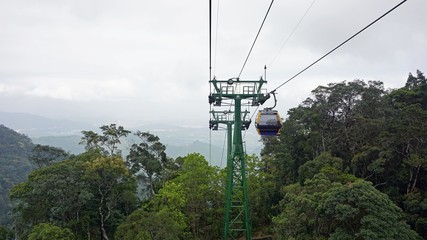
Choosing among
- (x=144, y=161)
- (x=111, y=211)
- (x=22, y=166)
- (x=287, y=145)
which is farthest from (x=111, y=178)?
(x=22, y=166)

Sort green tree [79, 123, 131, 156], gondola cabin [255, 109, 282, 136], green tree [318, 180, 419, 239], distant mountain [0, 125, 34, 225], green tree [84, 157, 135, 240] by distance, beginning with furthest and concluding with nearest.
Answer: distant mountain [0, 125, 34, 225]
green tree [79, 123, 131, 156]
green tree [84, 157, 135, 240]
green tree [318, 180, 419, 239]
gondola cabin [255, 109, 282, 136]

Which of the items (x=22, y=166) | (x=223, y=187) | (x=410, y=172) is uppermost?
(x=410, y=172)

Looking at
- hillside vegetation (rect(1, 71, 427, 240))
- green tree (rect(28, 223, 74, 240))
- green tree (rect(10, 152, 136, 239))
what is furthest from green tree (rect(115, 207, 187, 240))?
green tree (rect(10, 152, 136, 239))

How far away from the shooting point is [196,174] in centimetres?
2130

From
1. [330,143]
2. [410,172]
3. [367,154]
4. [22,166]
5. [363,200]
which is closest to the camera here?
[363,200]

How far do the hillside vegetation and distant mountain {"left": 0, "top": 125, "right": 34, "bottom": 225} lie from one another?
90.6ft

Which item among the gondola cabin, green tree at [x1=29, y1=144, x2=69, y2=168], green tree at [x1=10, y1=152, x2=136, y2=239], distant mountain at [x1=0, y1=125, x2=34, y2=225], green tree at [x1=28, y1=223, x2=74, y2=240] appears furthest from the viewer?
distant mountain at [x1=0, y1=125, x2=34, y2=225]

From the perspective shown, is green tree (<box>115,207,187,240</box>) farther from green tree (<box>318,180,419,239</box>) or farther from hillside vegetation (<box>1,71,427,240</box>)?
green tree (<box>318,180,419,239</box>)

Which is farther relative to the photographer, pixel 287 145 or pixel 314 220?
pixel 287 145

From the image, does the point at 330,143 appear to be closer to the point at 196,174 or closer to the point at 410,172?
the point at 410,172

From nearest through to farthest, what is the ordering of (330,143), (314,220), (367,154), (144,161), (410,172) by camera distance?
(314,220)
(410,172)
(367,154)
(330,143)
(144,161)

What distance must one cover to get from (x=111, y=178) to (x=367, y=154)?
1606 centimetres

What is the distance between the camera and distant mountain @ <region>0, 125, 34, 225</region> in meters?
54.0

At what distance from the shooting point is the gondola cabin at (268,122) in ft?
38.0
